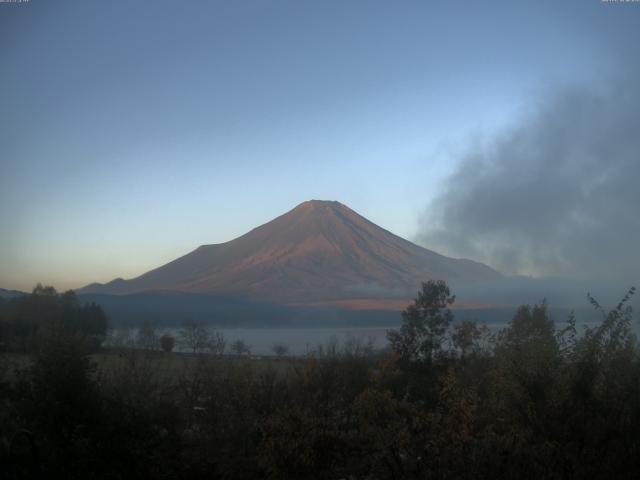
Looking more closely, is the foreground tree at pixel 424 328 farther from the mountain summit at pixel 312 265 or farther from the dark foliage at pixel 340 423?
the mountain summit at pixel 312 265

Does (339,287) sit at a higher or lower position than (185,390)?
higher

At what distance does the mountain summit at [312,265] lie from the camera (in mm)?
89312

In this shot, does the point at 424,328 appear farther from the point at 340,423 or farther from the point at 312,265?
the point at 312,265

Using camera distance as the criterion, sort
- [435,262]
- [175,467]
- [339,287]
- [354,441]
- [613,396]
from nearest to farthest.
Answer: [354,441] → [613,396] → [175,467] → [339,287] → [435,262]

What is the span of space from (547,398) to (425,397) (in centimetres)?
882

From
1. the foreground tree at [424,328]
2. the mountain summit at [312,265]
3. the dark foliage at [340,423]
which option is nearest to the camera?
the dark foliage at [340,423]

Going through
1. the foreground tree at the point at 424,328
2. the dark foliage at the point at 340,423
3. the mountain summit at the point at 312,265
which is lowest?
the dark foliage at the point at 340,423

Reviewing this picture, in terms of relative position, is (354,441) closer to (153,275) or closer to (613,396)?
(613,396)

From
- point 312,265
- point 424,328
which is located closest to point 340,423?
point 424,328

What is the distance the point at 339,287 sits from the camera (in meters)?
92.1

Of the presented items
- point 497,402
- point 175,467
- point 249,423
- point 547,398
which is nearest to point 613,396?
point 547,398

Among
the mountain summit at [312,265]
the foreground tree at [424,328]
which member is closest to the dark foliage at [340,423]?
the foreground tree at [424,328]

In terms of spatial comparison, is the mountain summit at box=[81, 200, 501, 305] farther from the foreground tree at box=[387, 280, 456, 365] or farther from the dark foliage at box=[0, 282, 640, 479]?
the dark foliage at box=[0, 282, 640, 479]

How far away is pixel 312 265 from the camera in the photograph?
101000 mm
